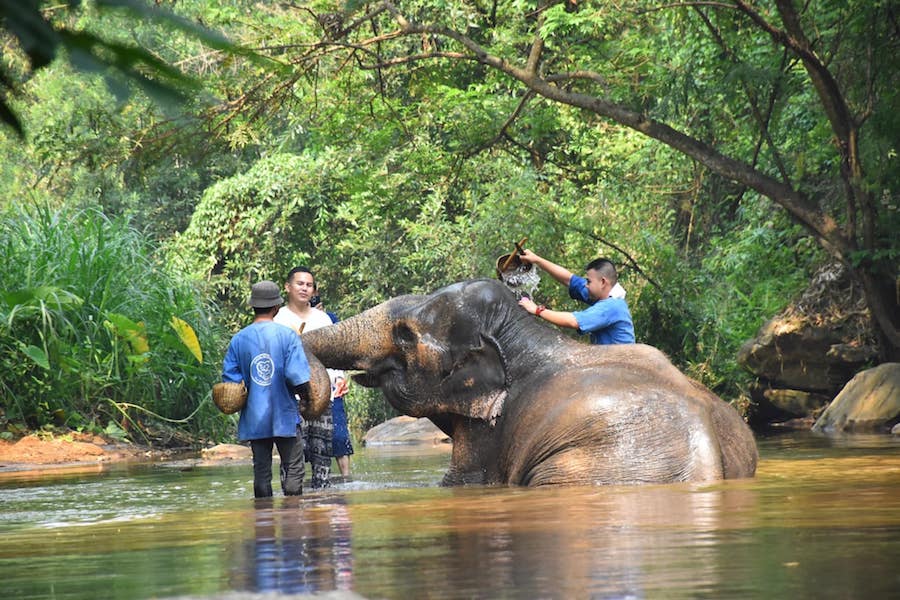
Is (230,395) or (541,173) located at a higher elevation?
(541,173)

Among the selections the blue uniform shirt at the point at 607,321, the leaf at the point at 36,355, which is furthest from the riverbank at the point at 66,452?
the blue uniform shirt at the point at 607,321

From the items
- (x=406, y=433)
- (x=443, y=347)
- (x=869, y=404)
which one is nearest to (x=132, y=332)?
(x=406, y=433)

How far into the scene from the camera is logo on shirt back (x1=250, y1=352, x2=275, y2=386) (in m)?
7.87

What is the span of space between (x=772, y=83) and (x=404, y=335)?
7.35 meters

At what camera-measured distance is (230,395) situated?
7.90 meters

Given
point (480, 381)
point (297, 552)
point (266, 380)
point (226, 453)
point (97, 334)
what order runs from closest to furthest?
point (297, 552) → point (266, 380) → point (480, 381) → point (226, 453) → point (97, 334)

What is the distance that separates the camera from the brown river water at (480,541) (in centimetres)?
356

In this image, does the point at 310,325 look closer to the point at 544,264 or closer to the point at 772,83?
the point at 544,264

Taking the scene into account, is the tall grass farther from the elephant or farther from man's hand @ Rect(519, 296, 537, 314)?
man's hand @ Rect(519, 296, 537, 314)

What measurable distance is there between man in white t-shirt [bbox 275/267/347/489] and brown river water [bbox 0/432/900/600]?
3.30 feet

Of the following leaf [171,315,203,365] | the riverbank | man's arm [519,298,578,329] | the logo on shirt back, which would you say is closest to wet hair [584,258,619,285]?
man's arm [519,298,578,329]

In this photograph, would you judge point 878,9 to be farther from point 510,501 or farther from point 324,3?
point 510,501

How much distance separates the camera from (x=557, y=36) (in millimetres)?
19625

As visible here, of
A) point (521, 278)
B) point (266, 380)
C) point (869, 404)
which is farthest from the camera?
point (869, 404)
